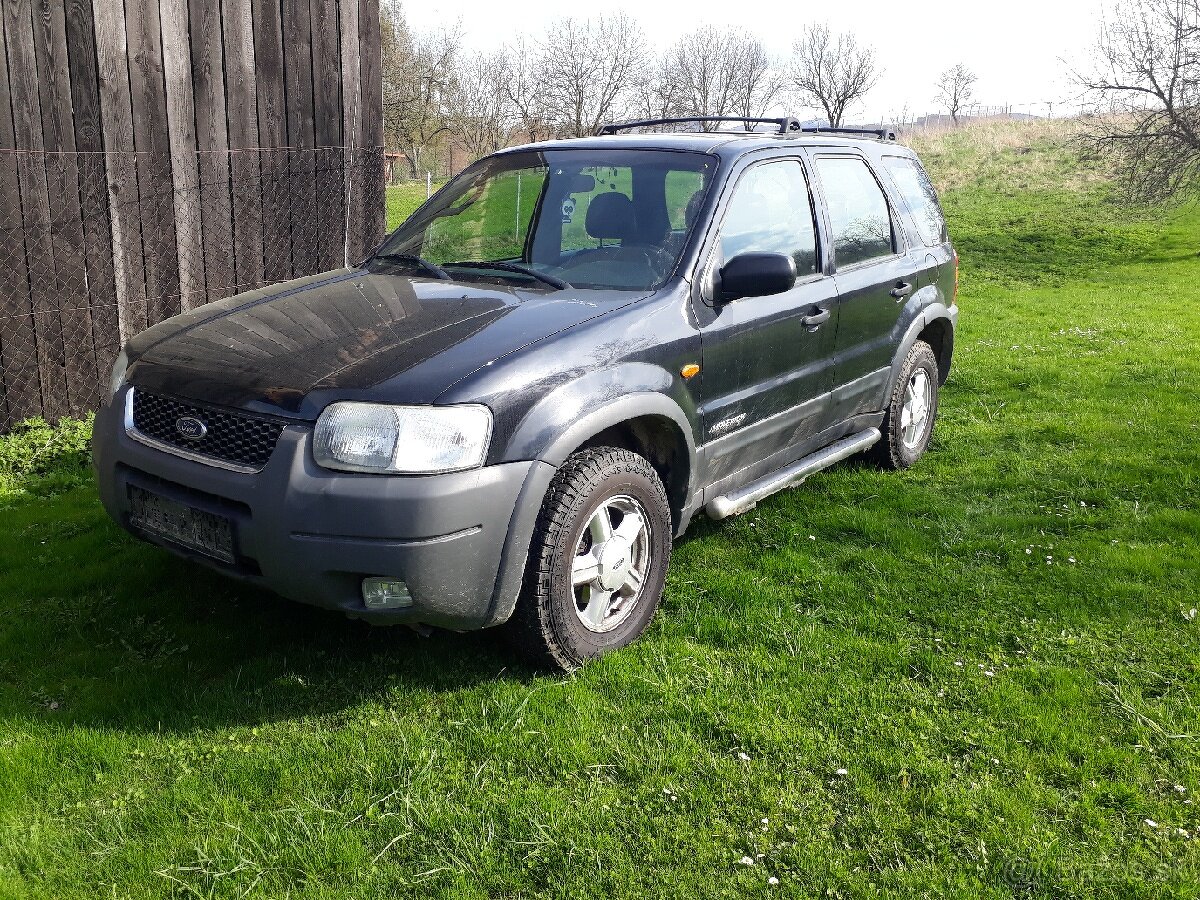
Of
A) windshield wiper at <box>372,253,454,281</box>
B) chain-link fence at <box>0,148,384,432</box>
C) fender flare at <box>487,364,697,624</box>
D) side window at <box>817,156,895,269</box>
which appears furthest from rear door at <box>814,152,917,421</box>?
chain-link fence at <box>0,148,384,432</box>

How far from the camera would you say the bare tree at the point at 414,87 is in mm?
35406

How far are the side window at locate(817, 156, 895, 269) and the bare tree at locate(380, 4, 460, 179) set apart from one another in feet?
104

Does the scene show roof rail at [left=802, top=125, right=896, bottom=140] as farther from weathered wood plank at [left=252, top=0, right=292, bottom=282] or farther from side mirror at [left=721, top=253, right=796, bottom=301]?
weathered wood plank at [left=252, top=0, right=292, bottom=282]

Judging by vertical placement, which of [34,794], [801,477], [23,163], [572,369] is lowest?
[34,794]

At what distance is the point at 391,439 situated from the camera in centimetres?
312

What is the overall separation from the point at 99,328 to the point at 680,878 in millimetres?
5660

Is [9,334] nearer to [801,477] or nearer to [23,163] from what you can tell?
[23,163]

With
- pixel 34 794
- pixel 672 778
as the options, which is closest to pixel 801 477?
pixel 672 778

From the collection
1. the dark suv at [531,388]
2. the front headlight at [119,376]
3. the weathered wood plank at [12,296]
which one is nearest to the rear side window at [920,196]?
the dark suv at [531,388]

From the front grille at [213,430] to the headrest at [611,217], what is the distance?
1714mm

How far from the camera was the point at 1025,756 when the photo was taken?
3.21m

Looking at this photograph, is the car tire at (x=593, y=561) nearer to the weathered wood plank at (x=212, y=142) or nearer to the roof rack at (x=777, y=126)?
the roof rack at (x=777, y=126)

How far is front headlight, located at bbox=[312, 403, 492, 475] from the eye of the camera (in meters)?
3.11

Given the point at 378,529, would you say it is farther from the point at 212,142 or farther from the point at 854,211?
the point at 212,142
